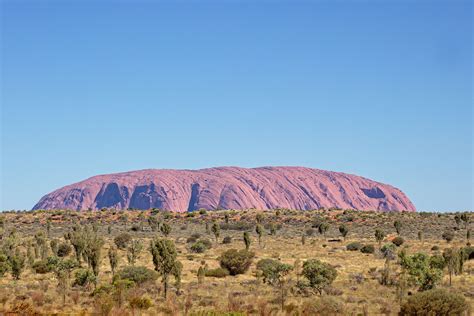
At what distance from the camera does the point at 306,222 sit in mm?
89000

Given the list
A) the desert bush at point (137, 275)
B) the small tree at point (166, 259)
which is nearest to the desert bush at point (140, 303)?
the small tree at point (166, 259)

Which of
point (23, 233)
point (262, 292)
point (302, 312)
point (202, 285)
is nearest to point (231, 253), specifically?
point (202, 285)

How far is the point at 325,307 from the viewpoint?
2350 cm

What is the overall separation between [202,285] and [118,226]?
53614mm

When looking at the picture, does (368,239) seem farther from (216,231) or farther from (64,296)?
(64,296)

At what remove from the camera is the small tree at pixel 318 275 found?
30.8 m

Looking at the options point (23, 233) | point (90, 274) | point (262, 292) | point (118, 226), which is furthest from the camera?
point (118, 226)

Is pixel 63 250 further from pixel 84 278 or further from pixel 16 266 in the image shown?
pixel 84 278

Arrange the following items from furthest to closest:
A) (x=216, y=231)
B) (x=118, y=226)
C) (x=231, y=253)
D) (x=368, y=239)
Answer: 1. (x=118, y=226)
2. (x=368, y=239)
3. (x=216, y=231)
4. (x=231, y=253)

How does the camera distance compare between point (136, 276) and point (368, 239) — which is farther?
point (368, 239)

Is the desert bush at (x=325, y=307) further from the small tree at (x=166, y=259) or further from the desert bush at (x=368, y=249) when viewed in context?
the desert bush at (x=368, y=249)

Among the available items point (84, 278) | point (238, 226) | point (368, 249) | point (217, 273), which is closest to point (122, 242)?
point (217, 273)

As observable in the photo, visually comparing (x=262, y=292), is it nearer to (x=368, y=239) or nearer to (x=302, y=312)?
(x=302, y=312)

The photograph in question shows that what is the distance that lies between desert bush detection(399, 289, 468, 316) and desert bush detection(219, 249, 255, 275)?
727 inches
